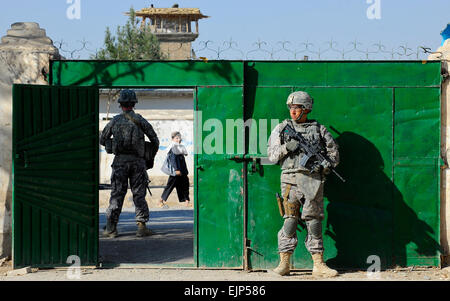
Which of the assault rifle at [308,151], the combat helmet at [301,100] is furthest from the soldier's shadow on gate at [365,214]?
the combat helmet at [301,100]

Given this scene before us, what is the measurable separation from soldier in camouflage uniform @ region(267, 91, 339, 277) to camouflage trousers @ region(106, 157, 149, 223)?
2976 millimetres

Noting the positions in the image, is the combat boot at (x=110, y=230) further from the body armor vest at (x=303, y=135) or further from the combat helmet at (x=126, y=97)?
the body armor vest at (x=303, y=135)

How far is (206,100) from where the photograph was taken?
313 inches

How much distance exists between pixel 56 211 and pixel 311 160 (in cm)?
276

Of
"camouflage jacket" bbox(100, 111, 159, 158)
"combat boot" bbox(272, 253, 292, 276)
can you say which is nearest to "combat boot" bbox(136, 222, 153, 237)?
"camouflage jacket" bbox(100, 111, 159, 158)

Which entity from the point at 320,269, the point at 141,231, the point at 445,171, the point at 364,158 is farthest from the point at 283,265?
the point at 141,231

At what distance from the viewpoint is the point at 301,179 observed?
7.48m

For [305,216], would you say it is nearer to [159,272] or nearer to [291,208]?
[291,208]

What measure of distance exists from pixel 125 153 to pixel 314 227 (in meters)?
3.49

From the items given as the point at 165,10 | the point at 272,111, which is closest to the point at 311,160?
the point at 272,111

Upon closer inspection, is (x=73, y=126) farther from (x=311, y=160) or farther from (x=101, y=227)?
(x=101, y=227)

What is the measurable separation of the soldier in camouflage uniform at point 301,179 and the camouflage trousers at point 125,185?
9.76 feet

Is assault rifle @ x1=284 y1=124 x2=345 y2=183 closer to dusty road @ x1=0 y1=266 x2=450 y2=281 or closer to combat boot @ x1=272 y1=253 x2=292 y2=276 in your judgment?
combat boot @ x1=272 y1=253 x2=292 y2=276

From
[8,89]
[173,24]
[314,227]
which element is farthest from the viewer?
[173,24]
